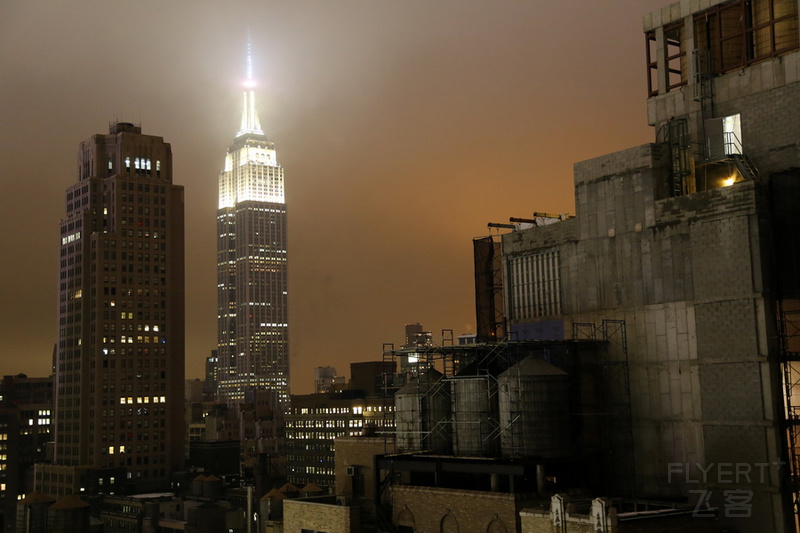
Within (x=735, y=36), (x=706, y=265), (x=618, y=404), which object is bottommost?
(x=618, y=404)

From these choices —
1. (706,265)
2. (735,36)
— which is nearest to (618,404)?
(706,265)

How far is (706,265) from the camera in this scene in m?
66.4

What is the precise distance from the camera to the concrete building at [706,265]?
63188 millimetres

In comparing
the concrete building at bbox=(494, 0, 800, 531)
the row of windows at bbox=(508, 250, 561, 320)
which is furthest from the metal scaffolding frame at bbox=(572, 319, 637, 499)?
the row of windows at bbox=(508, 250, 561, 320)

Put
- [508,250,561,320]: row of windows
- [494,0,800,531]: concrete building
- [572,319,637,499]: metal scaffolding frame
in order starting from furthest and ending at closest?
[508,250,561,320]: row of windows < [572,319,637,499]: metal scaffolding frame < [494,0,800,531]: concrete building

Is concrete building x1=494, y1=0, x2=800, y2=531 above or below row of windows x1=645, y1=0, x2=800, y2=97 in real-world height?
below

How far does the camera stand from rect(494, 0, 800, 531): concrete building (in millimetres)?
63188

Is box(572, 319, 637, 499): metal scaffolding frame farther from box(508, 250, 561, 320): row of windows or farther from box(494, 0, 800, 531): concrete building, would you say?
box(508, 250, 561, 320): row of windows

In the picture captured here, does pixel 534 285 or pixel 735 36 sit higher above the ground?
pixel 735 36

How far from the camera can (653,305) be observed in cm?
7025

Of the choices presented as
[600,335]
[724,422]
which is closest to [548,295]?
[600,335]

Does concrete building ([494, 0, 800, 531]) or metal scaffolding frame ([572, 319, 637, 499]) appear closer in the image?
concrete building ([494, 0, 800, 531])

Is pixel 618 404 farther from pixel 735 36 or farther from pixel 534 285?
pixel 735 36

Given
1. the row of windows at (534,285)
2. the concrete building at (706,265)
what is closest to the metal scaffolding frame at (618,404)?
the concrete building at (706,265)
